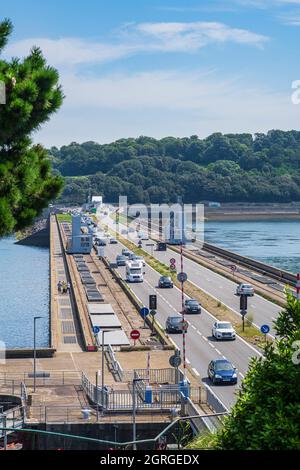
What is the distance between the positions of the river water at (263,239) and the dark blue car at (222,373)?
1978 inches

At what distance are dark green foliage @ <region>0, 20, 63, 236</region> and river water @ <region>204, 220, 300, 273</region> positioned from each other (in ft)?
208

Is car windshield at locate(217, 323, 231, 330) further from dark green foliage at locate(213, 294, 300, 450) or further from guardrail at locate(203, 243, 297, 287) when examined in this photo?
dark green foliage at locate(213, 294, 300, 450)

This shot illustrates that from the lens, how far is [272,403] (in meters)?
10.9

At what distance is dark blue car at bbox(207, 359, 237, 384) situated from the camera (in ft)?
91.9

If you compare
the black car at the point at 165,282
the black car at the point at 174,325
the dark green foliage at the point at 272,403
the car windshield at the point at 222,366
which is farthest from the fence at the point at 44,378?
the black car at the point at 165,282

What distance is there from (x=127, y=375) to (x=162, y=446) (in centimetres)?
1260

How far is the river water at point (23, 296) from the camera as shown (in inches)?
1802

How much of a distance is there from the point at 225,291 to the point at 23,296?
15338 millimetres

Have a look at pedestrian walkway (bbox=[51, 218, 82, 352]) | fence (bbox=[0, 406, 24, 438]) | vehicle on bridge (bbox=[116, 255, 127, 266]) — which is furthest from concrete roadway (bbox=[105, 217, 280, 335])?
fence (bbox=[0, 406, 24, 438])

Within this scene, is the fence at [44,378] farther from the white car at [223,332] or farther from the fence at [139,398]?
the white car at [223,332]

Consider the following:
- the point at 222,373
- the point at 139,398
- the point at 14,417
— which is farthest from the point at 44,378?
the point at 222,373

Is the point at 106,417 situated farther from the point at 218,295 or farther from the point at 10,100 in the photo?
the point at 218,295

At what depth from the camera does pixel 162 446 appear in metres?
16.7

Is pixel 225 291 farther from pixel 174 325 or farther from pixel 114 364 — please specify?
pixel 114 364
